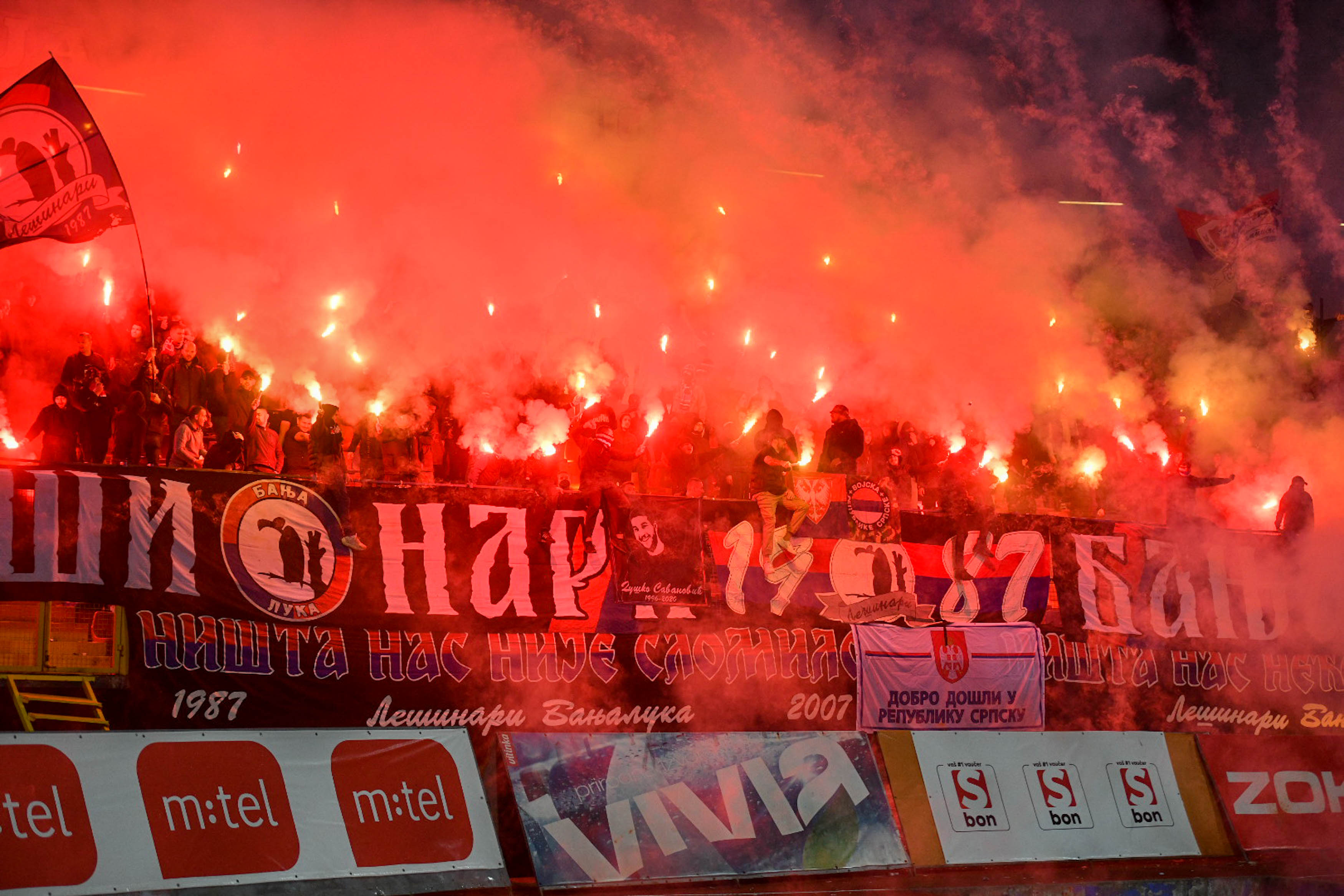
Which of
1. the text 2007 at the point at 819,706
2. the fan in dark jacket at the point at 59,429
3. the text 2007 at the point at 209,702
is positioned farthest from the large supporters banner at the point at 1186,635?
the fan in dark jacket at the point at 59,429

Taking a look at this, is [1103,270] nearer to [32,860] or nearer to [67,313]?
[67,313]

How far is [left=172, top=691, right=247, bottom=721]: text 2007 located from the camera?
6660mm

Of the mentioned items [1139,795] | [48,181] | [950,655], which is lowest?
[1139,795]

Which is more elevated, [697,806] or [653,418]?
[653,418]

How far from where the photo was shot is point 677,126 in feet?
40.3

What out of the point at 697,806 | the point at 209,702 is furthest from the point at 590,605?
the point at 209,702

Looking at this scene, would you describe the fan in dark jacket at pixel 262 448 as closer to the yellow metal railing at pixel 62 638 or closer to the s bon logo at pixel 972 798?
the yellow metal railing at pixel 62 638

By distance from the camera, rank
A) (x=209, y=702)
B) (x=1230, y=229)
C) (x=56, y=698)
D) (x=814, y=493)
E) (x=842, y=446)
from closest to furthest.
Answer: (x=56, y=698), (x=209, y=702), (x=814, y=493), (x=842, y=446), (x=1230, y=229)

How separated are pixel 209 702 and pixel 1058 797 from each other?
6.15 m

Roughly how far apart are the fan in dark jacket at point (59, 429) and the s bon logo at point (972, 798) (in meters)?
6.50

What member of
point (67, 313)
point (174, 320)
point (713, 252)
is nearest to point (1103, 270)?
point (713, 252)

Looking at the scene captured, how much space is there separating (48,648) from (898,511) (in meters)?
5.86

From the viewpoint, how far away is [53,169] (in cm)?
747

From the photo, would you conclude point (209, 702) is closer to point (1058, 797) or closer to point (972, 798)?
point (972, 798)
